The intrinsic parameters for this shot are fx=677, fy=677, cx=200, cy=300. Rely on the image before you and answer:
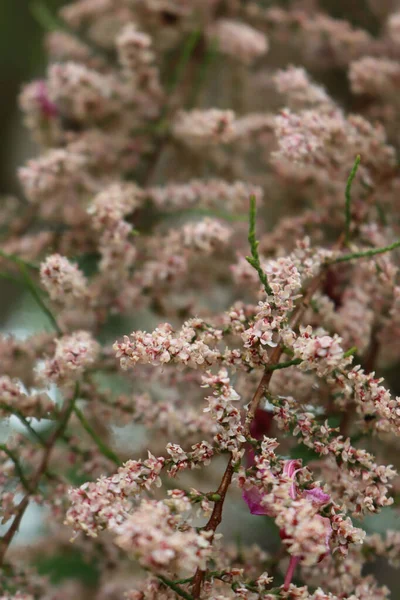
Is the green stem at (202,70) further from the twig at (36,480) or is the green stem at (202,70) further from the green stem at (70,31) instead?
the twig at (36,480)

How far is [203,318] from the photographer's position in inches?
21.4

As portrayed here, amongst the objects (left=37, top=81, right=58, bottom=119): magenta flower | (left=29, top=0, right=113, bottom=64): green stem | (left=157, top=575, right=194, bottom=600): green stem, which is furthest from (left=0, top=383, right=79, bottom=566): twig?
(left=29, top=0, right=113, bottom=64): green stem

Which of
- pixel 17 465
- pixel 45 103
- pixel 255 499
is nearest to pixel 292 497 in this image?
pixel 255 499

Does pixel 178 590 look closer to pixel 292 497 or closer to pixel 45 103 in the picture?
pixel 292 497

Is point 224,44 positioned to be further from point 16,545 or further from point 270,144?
point 16,545

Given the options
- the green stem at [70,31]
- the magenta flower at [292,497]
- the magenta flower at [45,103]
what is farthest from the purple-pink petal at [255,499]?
the green stem at [70,31]

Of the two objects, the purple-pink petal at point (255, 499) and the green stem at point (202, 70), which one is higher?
the green stem at point (202, 70)

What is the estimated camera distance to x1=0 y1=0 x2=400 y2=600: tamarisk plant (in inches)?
15.1

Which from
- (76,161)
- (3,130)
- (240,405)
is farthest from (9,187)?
(240,405)

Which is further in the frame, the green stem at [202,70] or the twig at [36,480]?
the green stem at [202,70]

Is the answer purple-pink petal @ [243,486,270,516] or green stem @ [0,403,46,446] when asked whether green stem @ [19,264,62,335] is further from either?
purple-pink petal @ [243,486,270,516]

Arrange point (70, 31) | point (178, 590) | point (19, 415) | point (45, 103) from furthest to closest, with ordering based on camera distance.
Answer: point (70, 31)
point (45, 103)
point (19, 415)
point (178, 590)

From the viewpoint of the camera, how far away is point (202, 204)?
66 centimetres

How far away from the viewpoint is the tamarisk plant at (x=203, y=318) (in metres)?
0.38
